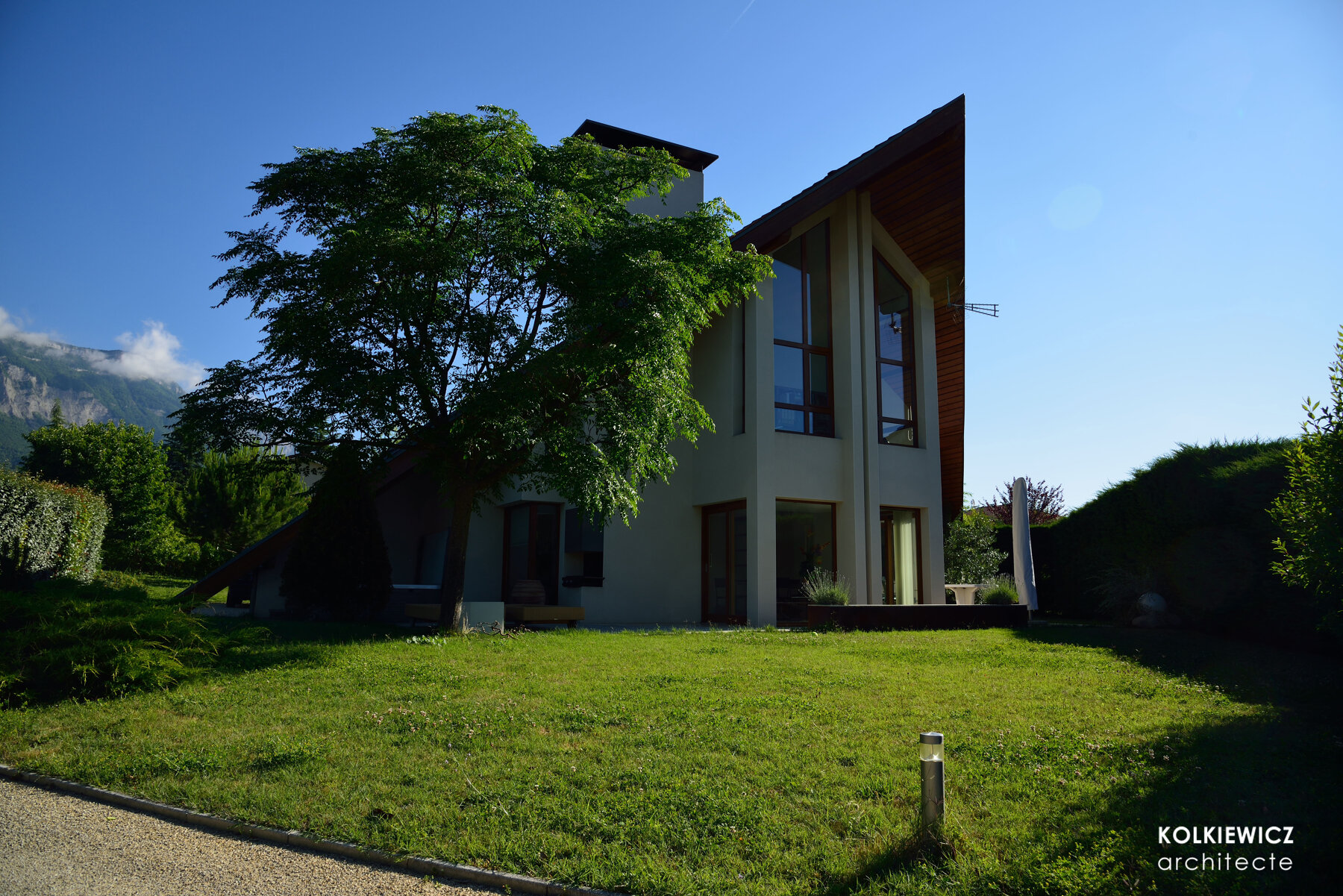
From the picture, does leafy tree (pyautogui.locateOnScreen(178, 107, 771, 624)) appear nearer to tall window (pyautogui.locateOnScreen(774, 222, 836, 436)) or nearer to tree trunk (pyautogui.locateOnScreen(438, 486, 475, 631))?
tree trunk (pyautogui.locateOnScreen(438, 486, 475, 631))

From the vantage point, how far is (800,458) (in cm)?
1519

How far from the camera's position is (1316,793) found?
4.13m

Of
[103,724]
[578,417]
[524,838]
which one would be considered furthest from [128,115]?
[524,838]

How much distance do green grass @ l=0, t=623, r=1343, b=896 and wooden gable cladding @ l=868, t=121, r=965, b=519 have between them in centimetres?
1093

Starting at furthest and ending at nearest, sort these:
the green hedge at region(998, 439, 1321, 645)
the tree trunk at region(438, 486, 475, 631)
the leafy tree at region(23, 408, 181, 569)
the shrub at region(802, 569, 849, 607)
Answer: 1. the leafy tree at region(23, 408, 181, 569)
2. the shrub at region(802, 569, 849, 607)
3. the tree trunk at region(438, 486, 475, 631)
4. the green hedge at region(998, 439, 1321, 645)

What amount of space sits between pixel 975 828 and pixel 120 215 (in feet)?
67.3

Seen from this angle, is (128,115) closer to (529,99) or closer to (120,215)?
(120,215)

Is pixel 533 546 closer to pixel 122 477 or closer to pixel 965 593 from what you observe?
pixel 965 593

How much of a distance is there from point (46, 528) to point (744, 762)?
1740 centimetres

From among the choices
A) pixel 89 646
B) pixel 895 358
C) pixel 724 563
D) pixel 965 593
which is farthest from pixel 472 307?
pixel 965 593

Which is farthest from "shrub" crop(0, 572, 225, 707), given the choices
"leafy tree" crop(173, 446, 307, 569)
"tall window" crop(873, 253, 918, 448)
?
"leafy tree" crop(173, 446, 307, 569)

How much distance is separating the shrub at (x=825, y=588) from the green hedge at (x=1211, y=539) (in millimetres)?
4525

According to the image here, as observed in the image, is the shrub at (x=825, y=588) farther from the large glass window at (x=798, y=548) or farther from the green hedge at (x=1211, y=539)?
the green hedge at (x=1211, y=539)

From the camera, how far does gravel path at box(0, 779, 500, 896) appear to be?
11.1 feet
